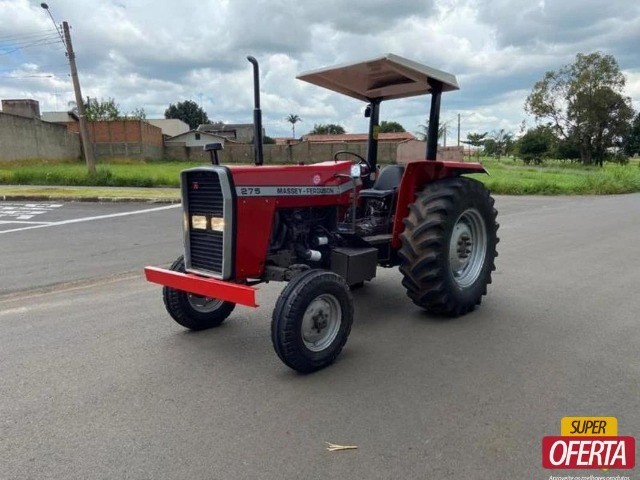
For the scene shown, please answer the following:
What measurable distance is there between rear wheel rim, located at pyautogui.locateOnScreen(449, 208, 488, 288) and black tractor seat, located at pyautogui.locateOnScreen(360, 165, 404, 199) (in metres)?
0.75

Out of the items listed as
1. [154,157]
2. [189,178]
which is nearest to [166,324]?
[189,178]

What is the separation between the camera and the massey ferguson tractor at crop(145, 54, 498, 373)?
3717 mm

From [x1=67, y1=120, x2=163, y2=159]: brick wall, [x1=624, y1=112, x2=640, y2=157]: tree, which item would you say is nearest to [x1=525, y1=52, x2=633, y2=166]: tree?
[x1=624, y1=112, x2=640, y2=157]: tree

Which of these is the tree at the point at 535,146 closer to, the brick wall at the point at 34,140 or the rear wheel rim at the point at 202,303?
the brick wall at the point at 34,140

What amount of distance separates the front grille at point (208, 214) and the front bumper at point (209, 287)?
0.13 m

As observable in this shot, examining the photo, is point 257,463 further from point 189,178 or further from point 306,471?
point 189,178

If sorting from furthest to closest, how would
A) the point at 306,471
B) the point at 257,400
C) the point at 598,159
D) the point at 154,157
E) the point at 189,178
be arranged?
the point at 598,159 < the point at 154,157 < the point at 189,178 < the point at 257,400 < the point at 306,471

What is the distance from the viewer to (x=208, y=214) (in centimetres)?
398

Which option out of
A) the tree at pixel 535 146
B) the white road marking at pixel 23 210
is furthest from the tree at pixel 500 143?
the white road marking at pixel 23 210

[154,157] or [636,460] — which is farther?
[154,157]

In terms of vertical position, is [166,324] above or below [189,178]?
below

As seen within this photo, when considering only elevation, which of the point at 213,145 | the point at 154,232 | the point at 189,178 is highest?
the point at 213,145

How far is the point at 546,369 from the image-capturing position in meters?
3.65

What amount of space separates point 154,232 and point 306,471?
8.95 meters
